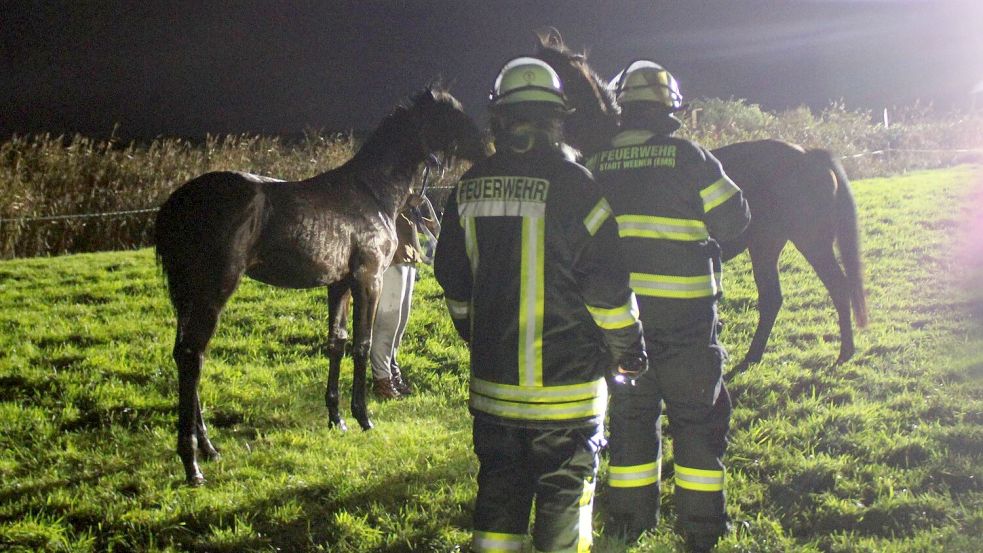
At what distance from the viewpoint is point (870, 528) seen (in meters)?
4.16

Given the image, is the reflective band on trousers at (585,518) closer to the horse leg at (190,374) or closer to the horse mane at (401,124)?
the horse leg at (190,374)

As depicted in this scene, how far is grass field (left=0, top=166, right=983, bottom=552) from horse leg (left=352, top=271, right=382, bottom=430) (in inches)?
6.6

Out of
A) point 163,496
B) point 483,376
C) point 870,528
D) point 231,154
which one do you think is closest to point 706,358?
point 483,376

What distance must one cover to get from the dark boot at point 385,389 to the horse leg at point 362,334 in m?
0.75

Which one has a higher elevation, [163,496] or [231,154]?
[231,154]

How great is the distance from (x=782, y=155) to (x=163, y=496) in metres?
5.10

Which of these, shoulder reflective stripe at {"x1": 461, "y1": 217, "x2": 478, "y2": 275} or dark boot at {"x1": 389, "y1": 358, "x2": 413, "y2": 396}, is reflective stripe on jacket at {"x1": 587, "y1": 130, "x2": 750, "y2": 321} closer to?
shoulder reflective stripe at {"x1": 461, "y1": 217, "x2": 478, "y2": 275}

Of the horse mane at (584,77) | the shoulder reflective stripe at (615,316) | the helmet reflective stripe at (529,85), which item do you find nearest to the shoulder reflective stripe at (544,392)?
the shoulder reflective stripe at (615,316)

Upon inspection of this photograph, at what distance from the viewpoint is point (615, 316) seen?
2871mm

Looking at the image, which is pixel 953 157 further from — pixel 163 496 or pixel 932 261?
pixel 163 496

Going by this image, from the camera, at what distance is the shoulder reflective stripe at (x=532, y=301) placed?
291 centimetres

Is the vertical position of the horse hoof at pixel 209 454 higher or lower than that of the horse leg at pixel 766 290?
lower

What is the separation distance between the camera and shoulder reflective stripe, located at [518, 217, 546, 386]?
9.55ft

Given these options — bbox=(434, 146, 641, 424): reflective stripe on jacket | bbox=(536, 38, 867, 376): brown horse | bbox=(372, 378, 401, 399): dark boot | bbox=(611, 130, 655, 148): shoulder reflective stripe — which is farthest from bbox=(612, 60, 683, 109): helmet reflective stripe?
bbox=(372, 378, 401, 399): dark boot
